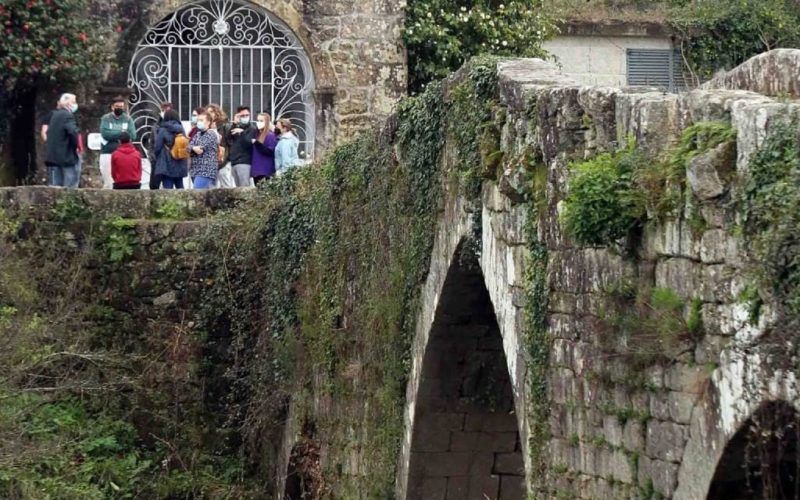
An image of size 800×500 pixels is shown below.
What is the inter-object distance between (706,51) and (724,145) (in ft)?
45.9

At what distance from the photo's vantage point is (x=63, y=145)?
16.5m

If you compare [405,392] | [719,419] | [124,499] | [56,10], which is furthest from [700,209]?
[56,10]

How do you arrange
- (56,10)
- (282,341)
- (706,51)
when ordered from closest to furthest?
(282,341) → (56,10) → (706,51)

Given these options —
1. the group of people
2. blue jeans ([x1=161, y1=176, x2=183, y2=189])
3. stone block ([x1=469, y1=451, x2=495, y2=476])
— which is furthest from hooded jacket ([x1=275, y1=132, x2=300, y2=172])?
stone block ([x1=469, y1=451, x2=495, y2=476])

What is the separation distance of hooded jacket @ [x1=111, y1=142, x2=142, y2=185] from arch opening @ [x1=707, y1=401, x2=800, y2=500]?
11.4 m

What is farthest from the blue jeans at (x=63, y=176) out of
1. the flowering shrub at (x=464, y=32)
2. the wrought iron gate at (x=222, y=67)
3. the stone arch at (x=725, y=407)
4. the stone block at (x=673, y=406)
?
the stone arch at (x=725, y=407)

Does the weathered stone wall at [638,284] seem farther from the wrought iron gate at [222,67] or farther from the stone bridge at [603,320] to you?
the wrought iron gate at [222,67]

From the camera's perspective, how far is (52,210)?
629 inches

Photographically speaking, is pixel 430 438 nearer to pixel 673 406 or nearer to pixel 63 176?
pixel 673 406

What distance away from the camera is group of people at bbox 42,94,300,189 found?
1659 centimetres

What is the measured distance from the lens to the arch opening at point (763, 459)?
18.4 feet

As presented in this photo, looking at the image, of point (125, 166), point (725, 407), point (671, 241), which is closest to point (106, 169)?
point (125, 166)

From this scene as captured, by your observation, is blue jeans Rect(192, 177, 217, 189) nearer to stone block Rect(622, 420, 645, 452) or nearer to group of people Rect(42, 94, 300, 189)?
group of people Rect(42, 94, 300, 189)

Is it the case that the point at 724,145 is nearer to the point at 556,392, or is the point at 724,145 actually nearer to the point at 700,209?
the point at 700,209
